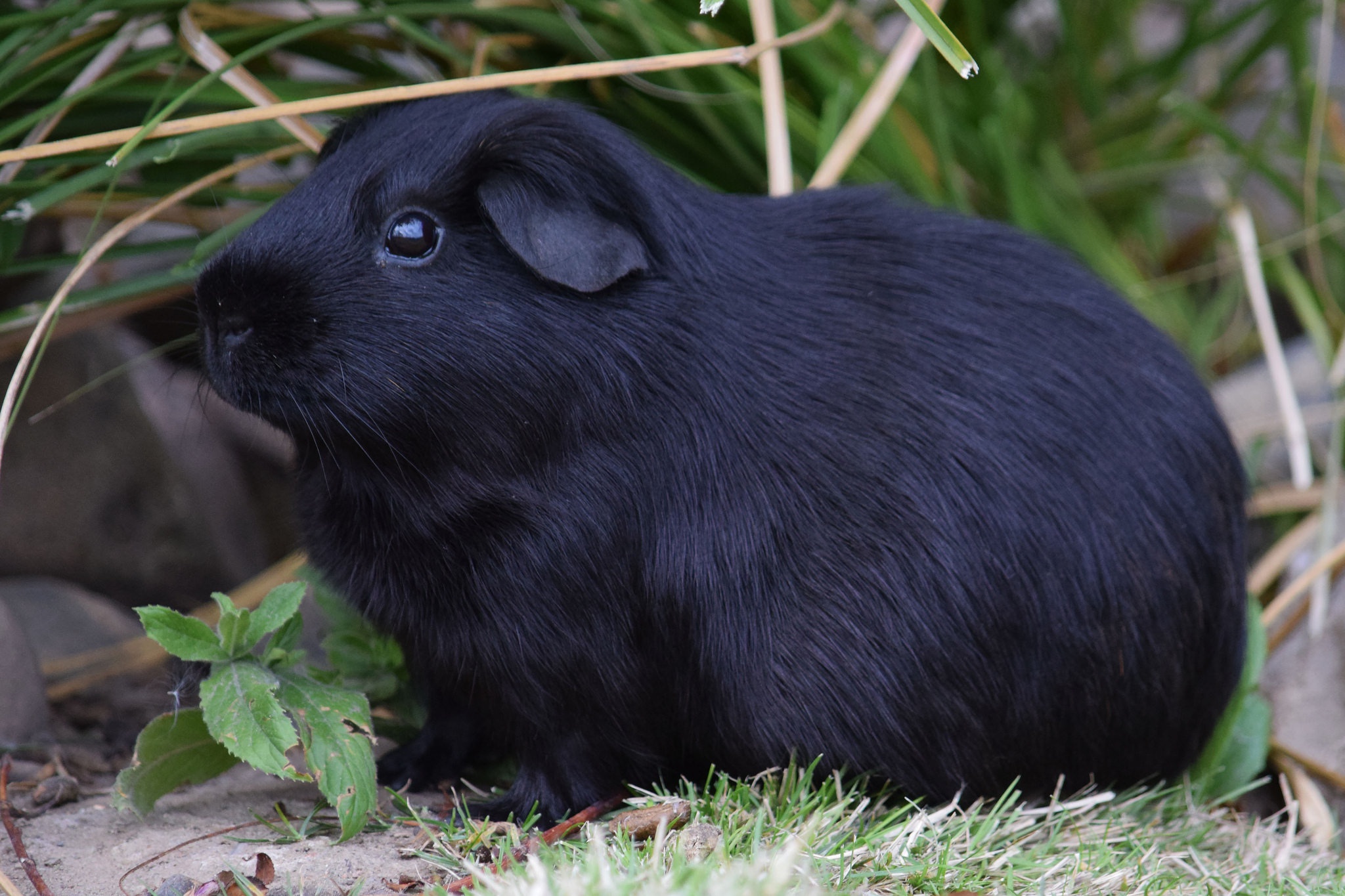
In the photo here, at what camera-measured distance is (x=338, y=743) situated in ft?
A: 6.84

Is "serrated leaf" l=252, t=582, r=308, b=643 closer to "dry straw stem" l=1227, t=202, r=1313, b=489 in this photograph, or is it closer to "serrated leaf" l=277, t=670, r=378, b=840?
"serrated leaf" l=277, t=670, r=378, b=840

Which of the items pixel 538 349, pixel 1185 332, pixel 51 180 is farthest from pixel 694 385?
pixel 1185 332

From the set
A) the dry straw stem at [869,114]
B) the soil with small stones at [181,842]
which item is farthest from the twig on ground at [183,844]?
the dry straw stem at [869,114]

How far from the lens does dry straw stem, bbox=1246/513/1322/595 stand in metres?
3.40

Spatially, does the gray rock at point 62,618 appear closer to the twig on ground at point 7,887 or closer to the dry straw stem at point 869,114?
the twig on ground at point 7,887

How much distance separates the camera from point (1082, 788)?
238 centimetres

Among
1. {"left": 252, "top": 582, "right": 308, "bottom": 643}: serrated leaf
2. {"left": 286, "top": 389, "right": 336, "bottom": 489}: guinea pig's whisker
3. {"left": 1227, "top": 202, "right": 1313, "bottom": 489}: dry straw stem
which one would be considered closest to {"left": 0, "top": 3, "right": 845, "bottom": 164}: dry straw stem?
{"left": 286, "top": 389, "right": 336, "bottom": 489}: guinea pig's whisker

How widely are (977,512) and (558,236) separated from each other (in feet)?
2.80

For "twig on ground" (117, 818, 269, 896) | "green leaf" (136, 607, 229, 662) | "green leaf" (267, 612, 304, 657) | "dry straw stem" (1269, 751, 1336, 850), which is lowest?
"dry straw stem" (1269, 751, 1336, 850)

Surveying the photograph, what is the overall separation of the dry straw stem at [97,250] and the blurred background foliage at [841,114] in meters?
0.05

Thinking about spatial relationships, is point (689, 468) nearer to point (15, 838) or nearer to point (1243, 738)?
point (15, 838)

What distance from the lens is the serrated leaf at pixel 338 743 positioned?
2.03 m

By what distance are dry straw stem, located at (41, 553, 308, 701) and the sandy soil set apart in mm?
832

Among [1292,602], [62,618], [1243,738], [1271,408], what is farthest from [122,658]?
[1271,408]
